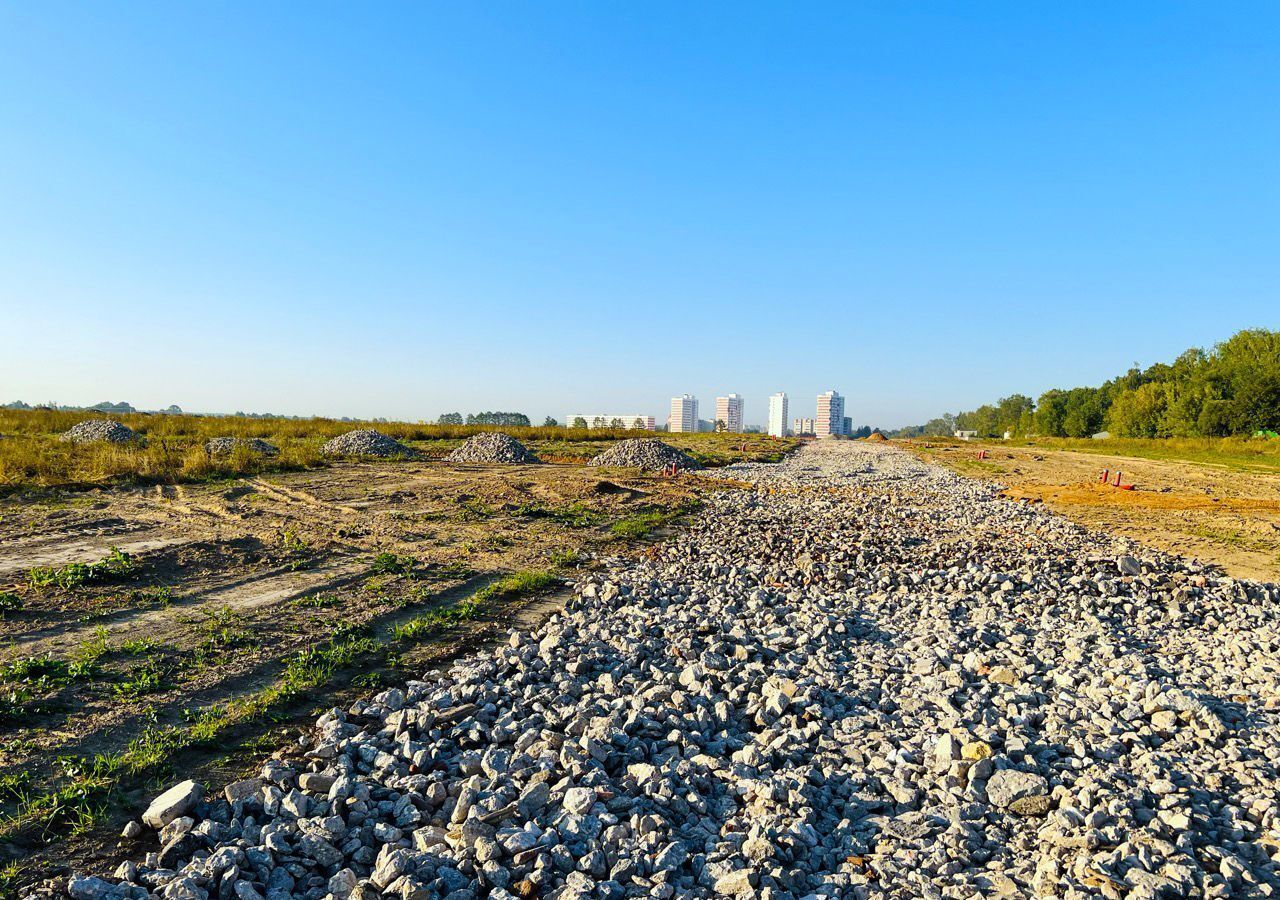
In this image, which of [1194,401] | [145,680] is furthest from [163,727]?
[1194,401]

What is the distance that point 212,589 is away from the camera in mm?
9039

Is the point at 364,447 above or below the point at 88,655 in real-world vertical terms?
above

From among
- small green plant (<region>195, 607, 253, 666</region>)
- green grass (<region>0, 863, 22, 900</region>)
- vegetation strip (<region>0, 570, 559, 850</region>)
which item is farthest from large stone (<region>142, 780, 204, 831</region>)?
small green plant (<region>195, 607, 253, 666</region>)

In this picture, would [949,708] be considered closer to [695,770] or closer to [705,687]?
[705,687]

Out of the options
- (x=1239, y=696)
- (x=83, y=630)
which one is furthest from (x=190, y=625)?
(x=1239, y=696)

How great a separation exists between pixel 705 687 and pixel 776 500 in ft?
48.2

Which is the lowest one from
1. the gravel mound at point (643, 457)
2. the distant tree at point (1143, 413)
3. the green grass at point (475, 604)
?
the green grass at point (475, 604)

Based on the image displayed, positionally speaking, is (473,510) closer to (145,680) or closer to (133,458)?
(145,680)

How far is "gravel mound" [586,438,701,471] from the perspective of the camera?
2920cm

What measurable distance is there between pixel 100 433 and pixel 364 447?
13401 mm

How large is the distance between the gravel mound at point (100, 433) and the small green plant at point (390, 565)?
27.6 metres

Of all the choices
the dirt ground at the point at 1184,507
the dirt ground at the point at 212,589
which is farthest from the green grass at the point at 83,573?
the dirt ground at the point at 1184,507

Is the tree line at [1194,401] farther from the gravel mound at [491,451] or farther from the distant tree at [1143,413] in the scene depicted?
the gravel mound at [491,451]

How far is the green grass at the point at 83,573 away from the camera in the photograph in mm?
8703
